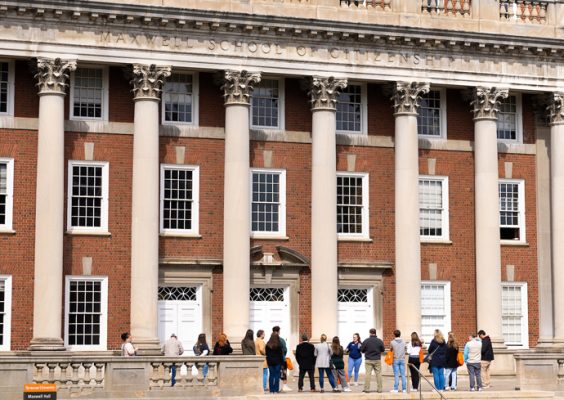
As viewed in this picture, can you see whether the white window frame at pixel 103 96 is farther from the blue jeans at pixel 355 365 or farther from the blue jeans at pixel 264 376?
the blue jeans at pixel 355 365

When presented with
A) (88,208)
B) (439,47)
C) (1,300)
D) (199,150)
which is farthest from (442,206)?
(1,300)

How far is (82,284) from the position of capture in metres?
46.8

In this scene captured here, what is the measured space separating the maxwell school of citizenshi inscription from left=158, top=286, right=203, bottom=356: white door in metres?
8.47

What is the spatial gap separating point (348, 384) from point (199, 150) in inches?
404

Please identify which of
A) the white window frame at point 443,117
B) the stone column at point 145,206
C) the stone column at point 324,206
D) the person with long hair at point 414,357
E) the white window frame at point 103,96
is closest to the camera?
the person with long hair at point 414,357

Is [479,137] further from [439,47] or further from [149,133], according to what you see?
Answer: [149,133]

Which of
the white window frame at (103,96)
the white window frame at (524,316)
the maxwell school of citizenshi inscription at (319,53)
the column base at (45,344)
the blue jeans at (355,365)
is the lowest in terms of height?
the blue jeans at (355,365)

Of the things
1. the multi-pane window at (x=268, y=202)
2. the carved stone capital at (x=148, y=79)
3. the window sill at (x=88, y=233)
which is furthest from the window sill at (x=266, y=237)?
the carved stone capital at (x=148, y=79)

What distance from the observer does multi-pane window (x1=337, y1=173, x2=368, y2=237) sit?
50.4 m

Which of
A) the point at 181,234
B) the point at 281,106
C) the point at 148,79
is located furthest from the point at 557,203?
the point at 148,79

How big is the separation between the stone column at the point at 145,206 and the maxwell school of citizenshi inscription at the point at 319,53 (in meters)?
1.01

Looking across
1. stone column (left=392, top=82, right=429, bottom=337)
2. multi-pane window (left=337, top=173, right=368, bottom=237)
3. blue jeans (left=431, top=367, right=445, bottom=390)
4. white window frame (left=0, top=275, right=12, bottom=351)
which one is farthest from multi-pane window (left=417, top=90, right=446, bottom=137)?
white window frame (left=0, top=275, right=12, bottom=351)

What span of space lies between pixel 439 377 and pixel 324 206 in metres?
9.30

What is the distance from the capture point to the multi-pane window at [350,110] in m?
51.1
